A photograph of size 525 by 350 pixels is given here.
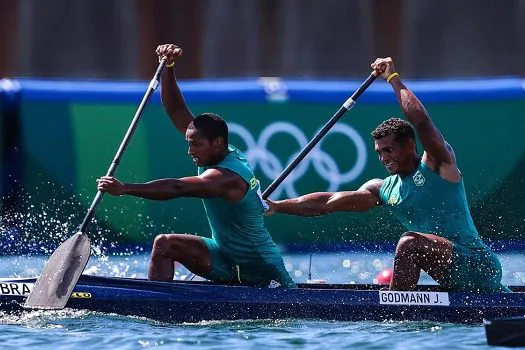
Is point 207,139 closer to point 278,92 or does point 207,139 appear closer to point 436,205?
point 436,205

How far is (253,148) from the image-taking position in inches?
539

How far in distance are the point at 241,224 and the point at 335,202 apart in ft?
2.32

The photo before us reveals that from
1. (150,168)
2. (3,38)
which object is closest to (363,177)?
(150,168)

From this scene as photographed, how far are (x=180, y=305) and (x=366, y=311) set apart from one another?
46.3 inches

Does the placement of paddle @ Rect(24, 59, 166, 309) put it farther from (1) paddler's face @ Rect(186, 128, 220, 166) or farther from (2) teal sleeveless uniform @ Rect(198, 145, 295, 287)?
(2) teal sleeveless uniform @ Rect(198, 145, 295, 287)

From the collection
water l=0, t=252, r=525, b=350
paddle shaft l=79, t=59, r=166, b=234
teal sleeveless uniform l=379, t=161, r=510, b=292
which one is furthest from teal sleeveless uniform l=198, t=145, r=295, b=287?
teal sleeveless uniform l=379, t=161, r=510, b=292

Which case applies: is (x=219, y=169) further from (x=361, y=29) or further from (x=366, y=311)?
(x=361, y=29)

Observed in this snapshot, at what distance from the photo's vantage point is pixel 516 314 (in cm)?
916

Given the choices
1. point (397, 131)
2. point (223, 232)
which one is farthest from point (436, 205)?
point (223, 232)

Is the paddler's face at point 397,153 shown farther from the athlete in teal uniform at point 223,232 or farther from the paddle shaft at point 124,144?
the paddle shaft at point 124,144

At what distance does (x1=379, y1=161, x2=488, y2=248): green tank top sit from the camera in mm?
9305

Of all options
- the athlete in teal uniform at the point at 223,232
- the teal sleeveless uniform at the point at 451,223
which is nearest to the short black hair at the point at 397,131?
the teal sleeveless uniform at the point at 451,223

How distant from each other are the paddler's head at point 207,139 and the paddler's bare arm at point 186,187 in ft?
0.56

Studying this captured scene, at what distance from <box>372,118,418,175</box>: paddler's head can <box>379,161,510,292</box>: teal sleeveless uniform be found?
7 cm
